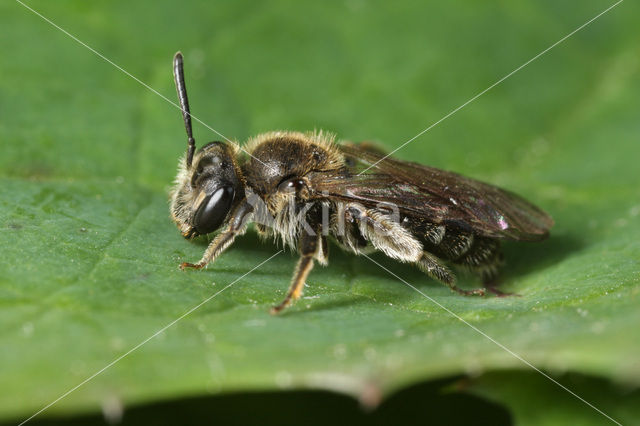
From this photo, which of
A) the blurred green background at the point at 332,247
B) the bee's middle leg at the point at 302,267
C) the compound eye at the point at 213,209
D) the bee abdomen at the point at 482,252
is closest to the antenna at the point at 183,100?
the compound eye at the point at 213,209

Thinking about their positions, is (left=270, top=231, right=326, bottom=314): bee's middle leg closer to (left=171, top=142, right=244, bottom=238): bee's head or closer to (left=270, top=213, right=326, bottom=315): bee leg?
(left=270, top=213, right=326, bottom=315): bee leg

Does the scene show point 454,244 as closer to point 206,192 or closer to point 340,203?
point 340,203

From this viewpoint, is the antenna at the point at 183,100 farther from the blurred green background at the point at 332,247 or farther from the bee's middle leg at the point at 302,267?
the bee's middle leg at the point at 302,267

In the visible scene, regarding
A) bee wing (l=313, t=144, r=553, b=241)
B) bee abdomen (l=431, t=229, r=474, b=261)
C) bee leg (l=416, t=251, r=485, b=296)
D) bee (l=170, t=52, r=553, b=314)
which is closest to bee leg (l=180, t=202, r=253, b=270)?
bee (l=170, t=52, r=553, b=314)

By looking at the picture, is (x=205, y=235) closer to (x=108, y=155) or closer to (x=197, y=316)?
(x=108, y=155)

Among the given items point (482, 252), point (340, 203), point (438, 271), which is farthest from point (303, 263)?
point (482, 252)
